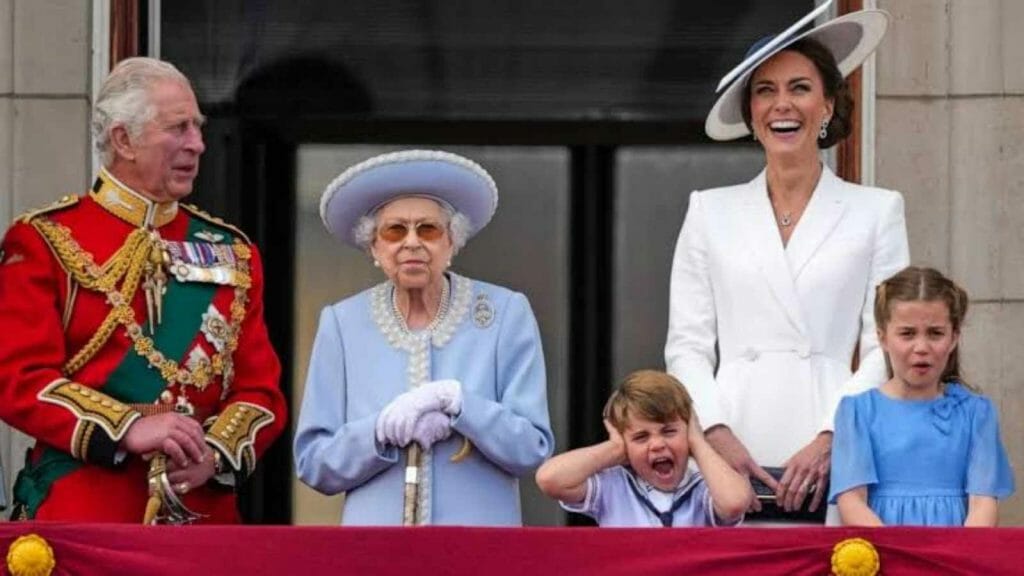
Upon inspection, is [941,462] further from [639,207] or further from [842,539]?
[639,207]

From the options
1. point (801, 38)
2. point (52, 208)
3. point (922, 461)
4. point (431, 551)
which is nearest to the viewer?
point (431, 551)

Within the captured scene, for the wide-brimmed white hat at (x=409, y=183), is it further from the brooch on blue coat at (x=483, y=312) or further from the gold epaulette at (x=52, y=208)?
the gold epaulette at (x=52, y=208)

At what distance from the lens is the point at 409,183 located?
23.6 feet

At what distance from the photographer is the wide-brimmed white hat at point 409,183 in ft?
23.6

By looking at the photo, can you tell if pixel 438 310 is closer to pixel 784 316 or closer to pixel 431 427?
pixel 431 427

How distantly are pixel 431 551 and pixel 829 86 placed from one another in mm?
1697

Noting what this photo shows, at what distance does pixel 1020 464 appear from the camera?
8727mm

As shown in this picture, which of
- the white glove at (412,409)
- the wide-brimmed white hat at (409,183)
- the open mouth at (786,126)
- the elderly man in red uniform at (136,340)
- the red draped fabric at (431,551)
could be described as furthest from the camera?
the open mouth at (786,126)

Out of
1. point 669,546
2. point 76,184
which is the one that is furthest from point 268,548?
point 76,184

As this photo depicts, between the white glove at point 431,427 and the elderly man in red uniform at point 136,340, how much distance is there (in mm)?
345

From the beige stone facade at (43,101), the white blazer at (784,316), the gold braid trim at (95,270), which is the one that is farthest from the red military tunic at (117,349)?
the beige stone facade at (43,101)

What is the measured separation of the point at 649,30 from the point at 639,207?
51cm

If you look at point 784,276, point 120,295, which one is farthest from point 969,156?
point 120,295

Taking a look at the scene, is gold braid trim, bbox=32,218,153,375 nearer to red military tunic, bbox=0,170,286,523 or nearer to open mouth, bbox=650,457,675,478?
red military tunic, bbox=0,170,286,523
